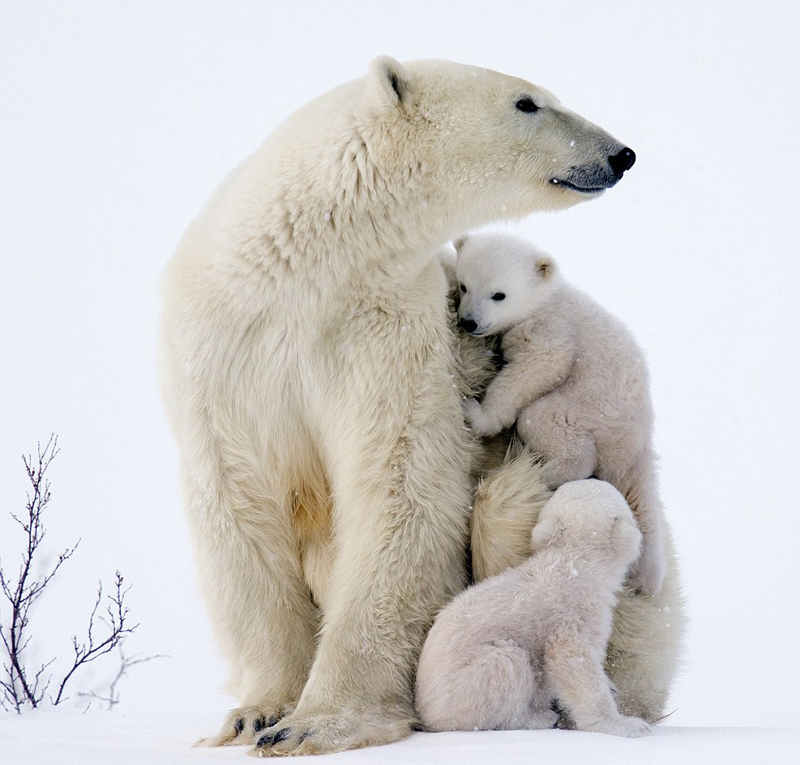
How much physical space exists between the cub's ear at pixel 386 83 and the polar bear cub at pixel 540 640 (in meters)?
1.53

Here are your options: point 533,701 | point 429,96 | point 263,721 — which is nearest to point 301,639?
point 263,721

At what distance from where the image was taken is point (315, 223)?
3680 mm

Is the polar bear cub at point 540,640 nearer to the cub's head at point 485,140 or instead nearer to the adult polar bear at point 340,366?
the adult polar bear at point 340,366

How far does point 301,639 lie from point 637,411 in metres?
1.44

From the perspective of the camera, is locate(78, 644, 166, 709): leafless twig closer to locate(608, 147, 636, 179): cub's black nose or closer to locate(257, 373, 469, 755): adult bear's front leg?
locate(257, 373, 469, 755): adult bear's front leg

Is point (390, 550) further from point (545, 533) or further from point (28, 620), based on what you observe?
point (28, 620)

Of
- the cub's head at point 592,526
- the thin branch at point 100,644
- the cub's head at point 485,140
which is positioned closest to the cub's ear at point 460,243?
the cub's head at point 485,140

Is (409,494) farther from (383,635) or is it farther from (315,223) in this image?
(315,223)

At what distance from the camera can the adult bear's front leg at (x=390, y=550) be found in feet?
11.5

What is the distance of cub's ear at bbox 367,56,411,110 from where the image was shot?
3.69m

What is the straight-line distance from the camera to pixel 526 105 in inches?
154

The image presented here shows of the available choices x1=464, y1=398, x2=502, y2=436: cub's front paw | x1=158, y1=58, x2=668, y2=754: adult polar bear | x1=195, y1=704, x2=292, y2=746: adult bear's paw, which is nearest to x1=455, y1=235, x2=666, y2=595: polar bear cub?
x1=464, y1=398, x2=502, y2=436: cub's front paw

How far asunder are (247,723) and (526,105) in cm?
236

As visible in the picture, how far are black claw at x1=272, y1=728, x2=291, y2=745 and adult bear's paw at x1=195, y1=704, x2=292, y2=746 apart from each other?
6.2 inches
